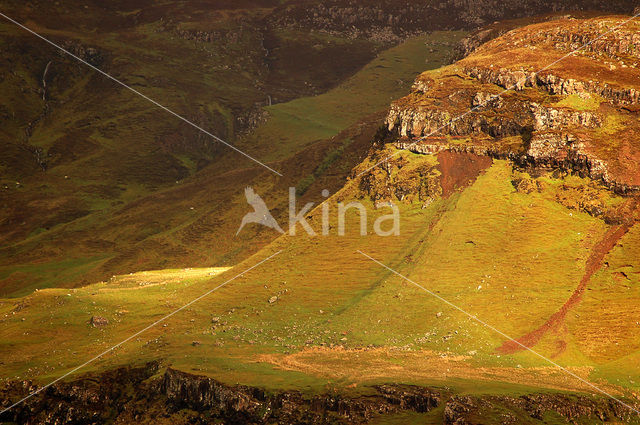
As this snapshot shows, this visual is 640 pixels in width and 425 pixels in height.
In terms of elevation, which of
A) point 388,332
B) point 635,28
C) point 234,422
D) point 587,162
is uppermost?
point 635,28

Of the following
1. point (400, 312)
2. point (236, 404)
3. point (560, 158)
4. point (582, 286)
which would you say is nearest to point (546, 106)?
point (560, 158)

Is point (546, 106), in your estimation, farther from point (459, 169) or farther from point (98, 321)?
point (98, 321)

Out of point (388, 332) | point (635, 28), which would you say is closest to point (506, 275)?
point (388, 332)

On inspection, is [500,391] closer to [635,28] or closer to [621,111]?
[621,111]

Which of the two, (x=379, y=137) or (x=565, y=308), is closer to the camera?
(x=565, y=308)

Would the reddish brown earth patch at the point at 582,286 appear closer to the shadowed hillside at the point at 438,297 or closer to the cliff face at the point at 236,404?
the shadowed hillside at the point at 438,297

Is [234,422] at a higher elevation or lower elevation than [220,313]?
lower
